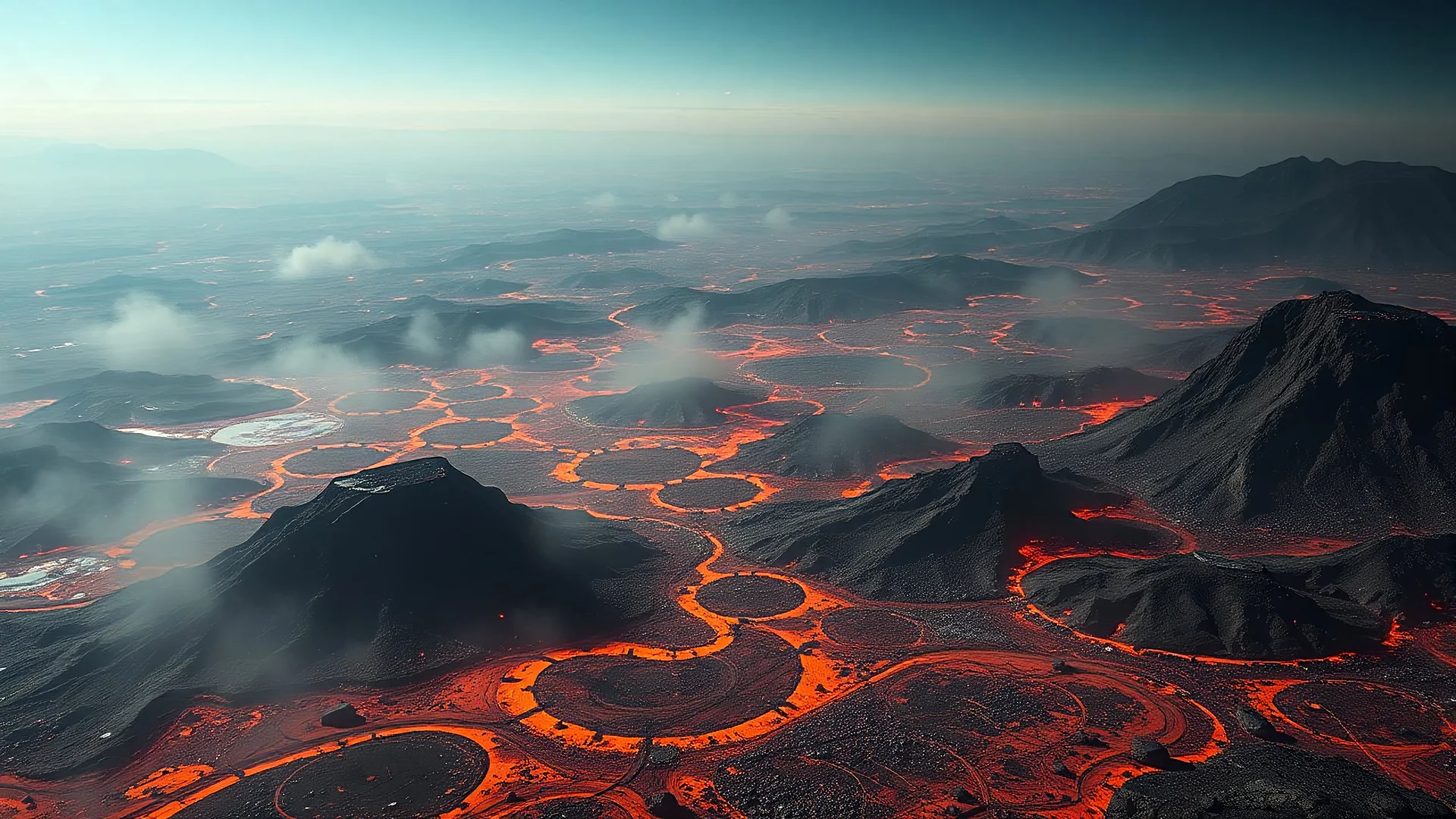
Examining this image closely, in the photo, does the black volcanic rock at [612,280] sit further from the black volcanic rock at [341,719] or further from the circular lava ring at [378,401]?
the black volcanic rock at [341,719]

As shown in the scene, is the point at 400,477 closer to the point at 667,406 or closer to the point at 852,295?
the point at 667,406

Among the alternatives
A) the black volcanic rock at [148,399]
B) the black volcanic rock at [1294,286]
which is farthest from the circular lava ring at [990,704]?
the black volcanic rock at [1294,286]

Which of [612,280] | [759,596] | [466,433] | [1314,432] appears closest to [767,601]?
[759,596]

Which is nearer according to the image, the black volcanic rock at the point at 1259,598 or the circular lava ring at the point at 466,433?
the black volcanic rock at the point at 1259,598

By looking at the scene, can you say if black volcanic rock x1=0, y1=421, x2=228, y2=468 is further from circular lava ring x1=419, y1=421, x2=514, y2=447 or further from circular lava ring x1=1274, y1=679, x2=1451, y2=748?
circular lava ring x1=1274, y1=679, x2=1451, y2=748

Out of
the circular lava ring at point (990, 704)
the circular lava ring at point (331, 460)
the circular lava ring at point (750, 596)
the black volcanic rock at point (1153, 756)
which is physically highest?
the black volcanic rock at point (1153, 756)

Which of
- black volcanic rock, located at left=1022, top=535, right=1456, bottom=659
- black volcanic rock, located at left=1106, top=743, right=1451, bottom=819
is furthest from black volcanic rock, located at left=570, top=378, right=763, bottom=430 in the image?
black volcanic rock, located at left=1106, top=743, right=1451, bottom=819
